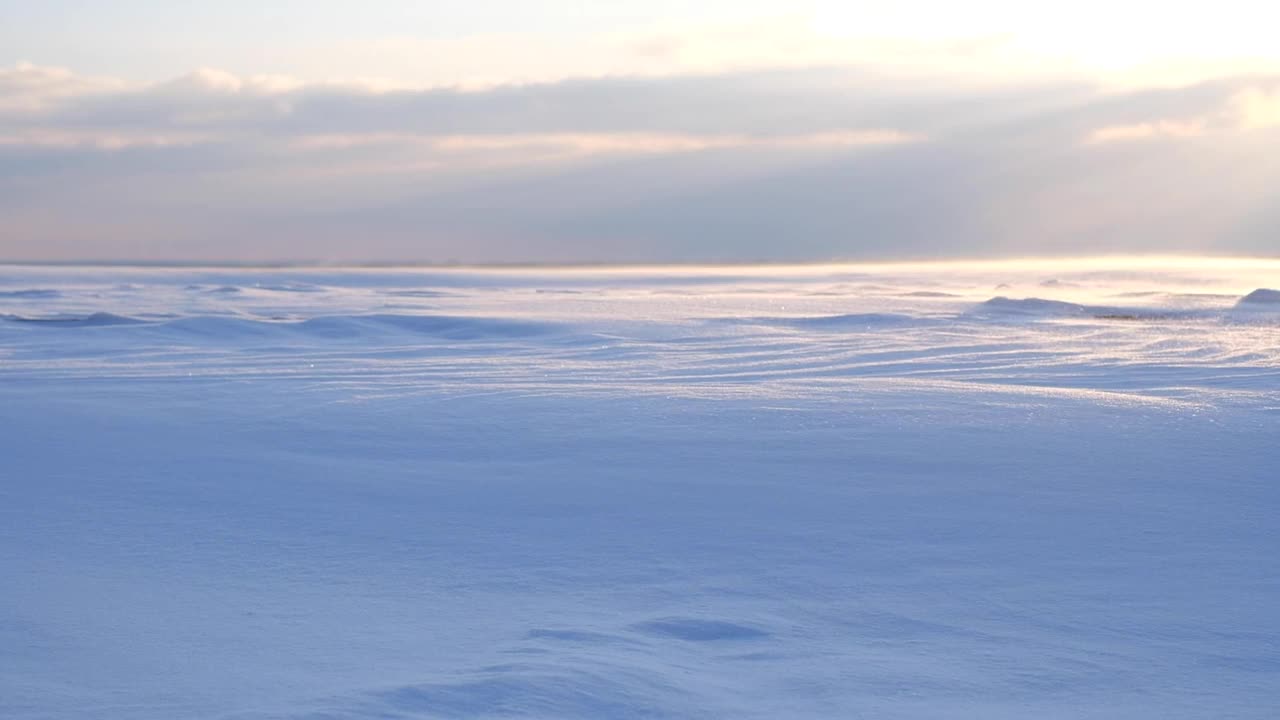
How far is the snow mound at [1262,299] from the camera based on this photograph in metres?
14.5

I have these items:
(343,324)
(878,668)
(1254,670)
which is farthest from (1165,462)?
(343,324)

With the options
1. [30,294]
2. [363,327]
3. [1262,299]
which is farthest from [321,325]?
[1262,299]

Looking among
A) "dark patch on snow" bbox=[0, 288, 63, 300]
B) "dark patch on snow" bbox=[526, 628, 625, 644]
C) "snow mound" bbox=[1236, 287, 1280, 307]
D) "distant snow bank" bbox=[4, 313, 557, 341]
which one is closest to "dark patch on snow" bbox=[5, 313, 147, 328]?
"distant snow bank" bbox=[4, 313, 557, 341]

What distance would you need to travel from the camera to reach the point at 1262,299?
48.9ft

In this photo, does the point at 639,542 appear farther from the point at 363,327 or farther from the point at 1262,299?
the point at 1262,299

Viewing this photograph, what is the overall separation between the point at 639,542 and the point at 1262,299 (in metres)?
13.7

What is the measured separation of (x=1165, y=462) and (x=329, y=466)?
3.34 meters

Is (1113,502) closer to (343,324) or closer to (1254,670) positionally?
(1254,670)

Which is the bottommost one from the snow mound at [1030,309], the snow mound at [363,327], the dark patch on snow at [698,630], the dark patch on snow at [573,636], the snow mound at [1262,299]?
the dark patch on snow at [698,630]

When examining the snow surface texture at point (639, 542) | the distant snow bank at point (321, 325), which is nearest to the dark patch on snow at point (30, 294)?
A: the distant snow bank at point (321, 325)

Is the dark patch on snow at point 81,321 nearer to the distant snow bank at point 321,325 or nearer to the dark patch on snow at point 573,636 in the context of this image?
the distant snow bank at point 321,325

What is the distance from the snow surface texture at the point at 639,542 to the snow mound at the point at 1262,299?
8.10 metres

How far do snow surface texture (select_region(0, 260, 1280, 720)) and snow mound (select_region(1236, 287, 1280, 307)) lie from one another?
810 centimetres

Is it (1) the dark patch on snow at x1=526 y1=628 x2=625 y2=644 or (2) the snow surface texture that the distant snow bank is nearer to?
(2) the snow surface texture
